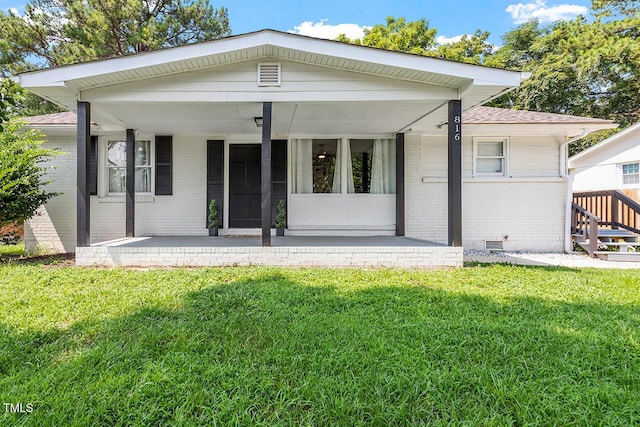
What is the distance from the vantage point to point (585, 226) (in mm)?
7215

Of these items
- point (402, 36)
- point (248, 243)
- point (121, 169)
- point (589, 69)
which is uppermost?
point (402, 36)

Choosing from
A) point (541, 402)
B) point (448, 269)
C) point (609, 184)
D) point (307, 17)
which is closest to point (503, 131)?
point (448, 269)

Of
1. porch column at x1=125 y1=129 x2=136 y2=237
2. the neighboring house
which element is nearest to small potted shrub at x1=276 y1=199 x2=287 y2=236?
porch column at x1=125 y1=129 x2=136 y2=237

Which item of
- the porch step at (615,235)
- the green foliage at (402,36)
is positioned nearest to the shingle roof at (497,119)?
the porch step at (615,235)

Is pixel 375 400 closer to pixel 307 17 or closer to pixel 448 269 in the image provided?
pixel 448 269

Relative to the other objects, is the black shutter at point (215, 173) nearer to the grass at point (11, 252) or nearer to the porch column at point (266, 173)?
the porch column at point (266, 173)

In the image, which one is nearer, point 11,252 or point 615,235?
point 615,235

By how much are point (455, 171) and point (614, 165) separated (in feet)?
33.9

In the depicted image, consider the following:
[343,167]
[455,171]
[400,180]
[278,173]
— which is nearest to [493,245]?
[400,180]

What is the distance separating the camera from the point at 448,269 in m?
5.06

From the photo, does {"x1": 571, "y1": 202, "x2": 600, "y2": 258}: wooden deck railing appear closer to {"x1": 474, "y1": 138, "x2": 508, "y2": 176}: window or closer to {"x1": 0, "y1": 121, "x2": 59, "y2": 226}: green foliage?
{"x1": 474, "y1": 138, "x2": 508, "y2": 176}: window

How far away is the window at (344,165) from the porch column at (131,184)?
336 centimetres

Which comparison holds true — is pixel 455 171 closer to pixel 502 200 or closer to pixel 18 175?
pixel 502 200

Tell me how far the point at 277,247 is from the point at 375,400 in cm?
361
